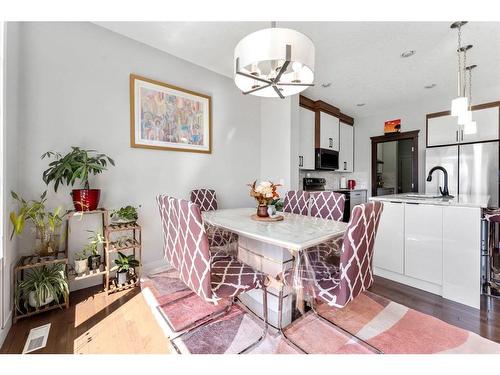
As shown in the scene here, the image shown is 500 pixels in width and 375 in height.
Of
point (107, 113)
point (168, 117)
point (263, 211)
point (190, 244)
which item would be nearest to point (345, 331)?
point (263, 211)

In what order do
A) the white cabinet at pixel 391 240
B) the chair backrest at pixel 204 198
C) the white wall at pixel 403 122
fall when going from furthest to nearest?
the white wall at pixel 403 122, the chair backrest at pixel 204 198, the white cabinet at pixel 391 240

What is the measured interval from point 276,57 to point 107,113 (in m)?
1.86

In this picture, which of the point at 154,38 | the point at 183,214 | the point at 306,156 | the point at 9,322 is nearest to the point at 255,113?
Result: the point at 306,156

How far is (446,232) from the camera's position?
1998mm

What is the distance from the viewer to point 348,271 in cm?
119

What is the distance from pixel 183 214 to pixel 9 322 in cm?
153

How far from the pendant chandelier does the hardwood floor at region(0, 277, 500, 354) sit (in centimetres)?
183

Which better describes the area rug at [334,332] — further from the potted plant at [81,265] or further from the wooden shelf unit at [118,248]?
the potted plant at [81,265]

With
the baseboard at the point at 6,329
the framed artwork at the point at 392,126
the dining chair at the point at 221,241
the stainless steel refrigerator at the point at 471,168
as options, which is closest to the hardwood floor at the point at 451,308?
the dining chair at the point at 221,241

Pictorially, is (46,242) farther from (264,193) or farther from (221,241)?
(264,193)

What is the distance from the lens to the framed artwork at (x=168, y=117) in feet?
8.02

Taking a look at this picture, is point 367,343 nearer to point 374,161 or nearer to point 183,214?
point 183,214

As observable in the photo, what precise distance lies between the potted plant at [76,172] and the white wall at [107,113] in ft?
0.60
